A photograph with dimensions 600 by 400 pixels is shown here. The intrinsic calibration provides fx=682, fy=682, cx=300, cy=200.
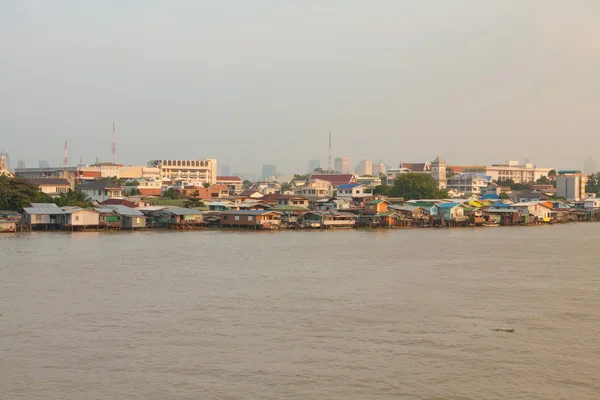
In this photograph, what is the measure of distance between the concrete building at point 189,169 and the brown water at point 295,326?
151 feet

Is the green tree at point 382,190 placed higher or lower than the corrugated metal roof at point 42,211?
higher

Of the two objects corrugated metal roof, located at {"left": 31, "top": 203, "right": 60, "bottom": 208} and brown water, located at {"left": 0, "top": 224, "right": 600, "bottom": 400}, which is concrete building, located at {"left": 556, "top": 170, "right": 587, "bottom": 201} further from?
corrugated metal roof, located at {"left": 31, "top": 203, "right": 60, "bottom": 208}

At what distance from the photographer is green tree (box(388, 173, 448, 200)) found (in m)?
43.8

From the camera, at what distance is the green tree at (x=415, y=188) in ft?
144

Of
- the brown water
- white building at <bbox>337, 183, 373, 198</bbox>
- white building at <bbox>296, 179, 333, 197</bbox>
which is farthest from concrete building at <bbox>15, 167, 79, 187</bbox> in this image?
the brown water

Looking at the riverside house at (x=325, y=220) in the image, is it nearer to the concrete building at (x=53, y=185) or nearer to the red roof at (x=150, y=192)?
the red roof at (x=150, y=192)

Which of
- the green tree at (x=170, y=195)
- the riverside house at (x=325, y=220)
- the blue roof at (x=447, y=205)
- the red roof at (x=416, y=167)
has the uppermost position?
the red roof at (x=416, y=167)

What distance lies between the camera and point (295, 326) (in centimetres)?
1080

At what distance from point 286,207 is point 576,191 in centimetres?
3040

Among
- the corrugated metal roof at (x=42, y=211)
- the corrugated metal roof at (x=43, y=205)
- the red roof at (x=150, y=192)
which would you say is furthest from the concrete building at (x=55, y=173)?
the corrugated metal roof at (x=42, y=211)

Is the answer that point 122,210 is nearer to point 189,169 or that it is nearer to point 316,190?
point 316,190

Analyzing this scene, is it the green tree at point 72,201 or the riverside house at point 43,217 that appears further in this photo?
the green tree at point 72,201

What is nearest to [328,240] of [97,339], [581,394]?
[97,339]

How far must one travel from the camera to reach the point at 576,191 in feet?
178
